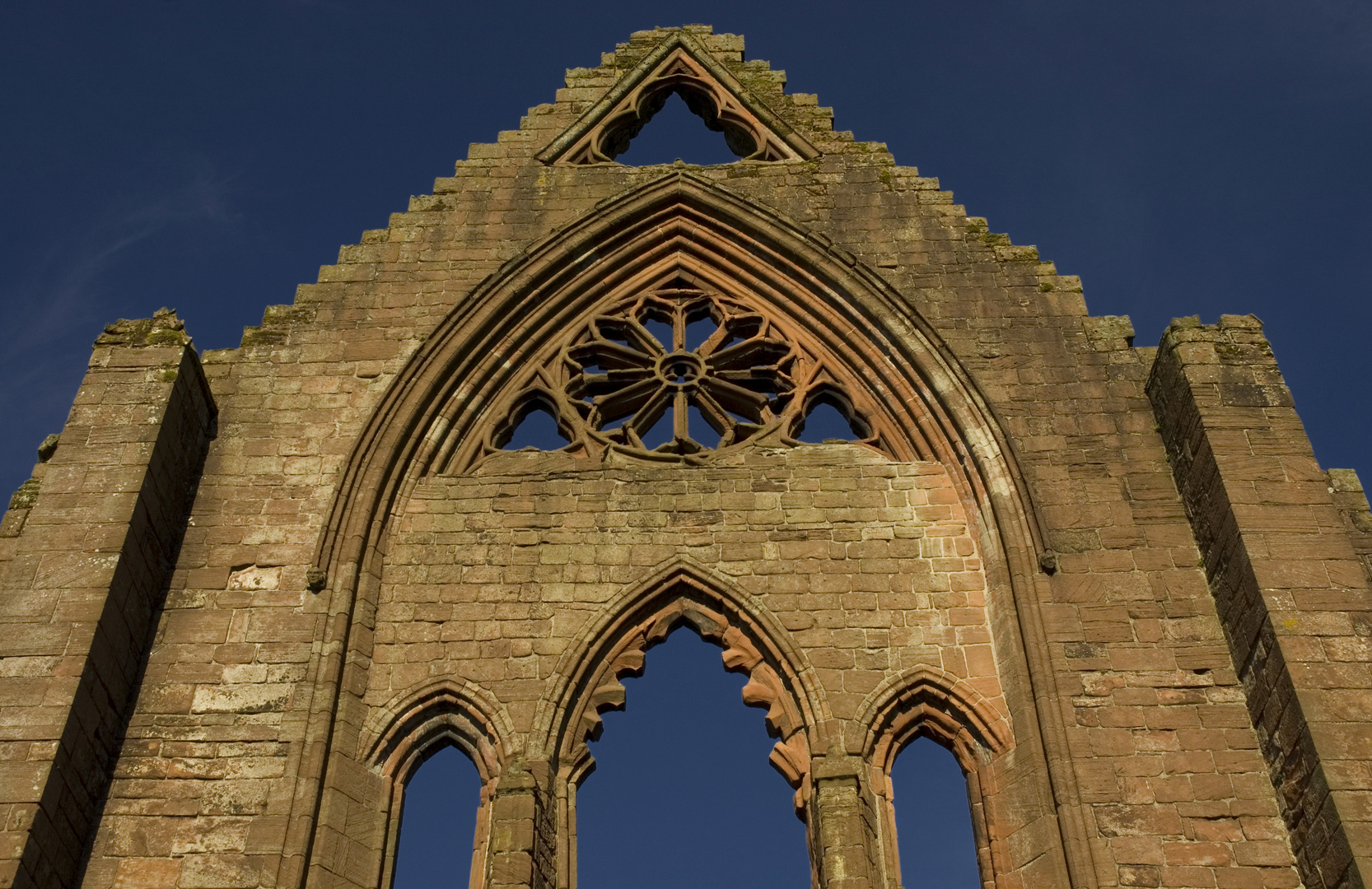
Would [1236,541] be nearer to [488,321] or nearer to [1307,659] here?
[1307,659]

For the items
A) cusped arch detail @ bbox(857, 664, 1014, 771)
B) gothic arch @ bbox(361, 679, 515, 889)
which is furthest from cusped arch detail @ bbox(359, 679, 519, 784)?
cusped arch detail @ bbox(857, 664, 1014, 771)

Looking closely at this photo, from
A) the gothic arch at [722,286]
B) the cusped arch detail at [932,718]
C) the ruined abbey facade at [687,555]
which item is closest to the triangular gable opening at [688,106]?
the ruined abbey facade at [687,555]

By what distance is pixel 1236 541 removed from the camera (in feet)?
31.3

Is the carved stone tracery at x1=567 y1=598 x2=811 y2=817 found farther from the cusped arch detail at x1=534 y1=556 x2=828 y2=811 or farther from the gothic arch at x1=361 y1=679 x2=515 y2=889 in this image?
the gothic arch at x1=361 y1=679 x2=515 y2=889

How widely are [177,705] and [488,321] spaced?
3.88 metres

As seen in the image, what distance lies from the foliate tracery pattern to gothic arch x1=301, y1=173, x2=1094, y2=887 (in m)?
0.17

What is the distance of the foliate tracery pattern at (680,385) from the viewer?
11.6 meters

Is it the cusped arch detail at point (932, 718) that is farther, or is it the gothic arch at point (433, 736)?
the cusped arch detail at point (932, 718)

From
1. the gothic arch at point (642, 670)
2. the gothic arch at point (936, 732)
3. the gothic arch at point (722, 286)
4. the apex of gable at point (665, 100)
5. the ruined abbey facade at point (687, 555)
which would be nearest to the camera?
the ruined abbey facade at point (687, 555)

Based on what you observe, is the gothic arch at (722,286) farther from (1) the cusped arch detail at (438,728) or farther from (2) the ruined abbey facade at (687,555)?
(1) the cusped arch detail at (438,728)

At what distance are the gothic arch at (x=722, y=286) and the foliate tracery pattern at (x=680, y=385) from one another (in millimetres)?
171

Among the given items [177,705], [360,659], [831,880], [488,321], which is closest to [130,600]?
[177,705]

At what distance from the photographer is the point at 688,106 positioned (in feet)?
48.2

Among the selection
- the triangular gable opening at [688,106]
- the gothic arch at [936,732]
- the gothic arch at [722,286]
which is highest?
the triangular gable opening at [688,106]
